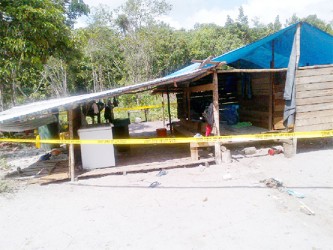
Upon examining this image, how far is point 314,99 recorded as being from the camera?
25.2ft

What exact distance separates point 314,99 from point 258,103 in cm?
256

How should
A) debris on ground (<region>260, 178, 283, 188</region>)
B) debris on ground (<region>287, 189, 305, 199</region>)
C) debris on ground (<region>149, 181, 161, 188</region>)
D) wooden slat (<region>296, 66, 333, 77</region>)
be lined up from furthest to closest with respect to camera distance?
wooden slat (<region>296, 66, 333, 77</region>) → debris on ground (<region>149, 181, 161, 188</region>) → debris on ground (<region>260, 178, 283, 188</region>) → debris on ground (<region>287, 189, 305, 199</region>)

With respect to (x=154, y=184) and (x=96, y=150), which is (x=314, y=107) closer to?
(x=154, y=184)

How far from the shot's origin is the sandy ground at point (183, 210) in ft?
12.8

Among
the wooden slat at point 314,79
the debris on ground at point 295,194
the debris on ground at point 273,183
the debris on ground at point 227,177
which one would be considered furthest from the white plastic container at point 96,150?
the wooden slat at point 314,79

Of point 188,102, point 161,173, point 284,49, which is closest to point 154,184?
point 161,173

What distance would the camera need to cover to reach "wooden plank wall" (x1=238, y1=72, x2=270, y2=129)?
9.55 meters

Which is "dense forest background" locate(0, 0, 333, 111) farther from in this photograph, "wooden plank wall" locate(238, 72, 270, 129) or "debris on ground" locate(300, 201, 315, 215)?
"debris on ground" locate(300, 201, 315, 215)

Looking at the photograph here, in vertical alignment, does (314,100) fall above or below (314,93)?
below

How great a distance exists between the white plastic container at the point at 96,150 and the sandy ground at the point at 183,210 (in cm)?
59

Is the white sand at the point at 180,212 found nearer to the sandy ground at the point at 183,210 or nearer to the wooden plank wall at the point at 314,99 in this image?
the sandy ground at the point at 183,210

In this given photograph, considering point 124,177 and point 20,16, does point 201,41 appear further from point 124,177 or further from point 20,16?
point 124,177

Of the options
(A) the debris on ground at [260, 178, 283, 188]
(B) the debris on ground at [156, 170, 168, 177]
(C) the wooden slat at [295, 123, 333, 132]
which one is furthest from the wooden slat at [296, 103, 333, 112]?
(B) the debris on ground at [156, 170, 168, 177]

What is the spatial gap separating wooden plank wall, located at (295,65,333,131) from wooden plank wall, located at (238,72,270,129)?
1789 millimetres
